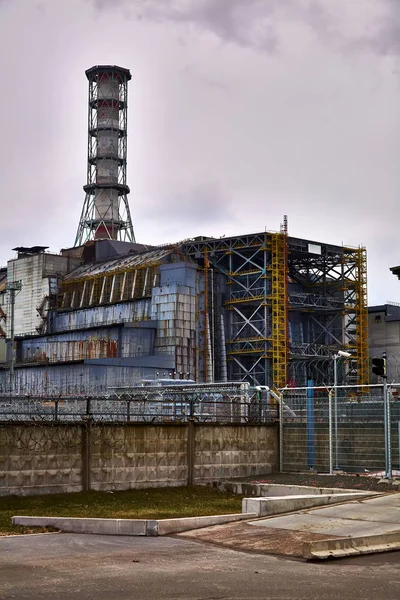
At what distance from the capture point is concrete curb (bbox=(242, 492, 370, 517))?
2156 centimetres

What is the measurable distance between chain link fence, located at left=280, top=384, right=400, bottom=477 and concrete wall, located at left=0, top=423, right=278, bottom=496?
0.89 meters

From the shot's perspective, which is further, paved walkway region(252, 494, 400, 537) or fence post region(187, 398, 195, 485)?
fence post region(187, 398, 195, 485)

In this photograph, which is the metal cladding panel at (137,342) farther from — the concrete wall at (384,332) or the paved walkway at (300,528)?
the paved walkway at (300,528)

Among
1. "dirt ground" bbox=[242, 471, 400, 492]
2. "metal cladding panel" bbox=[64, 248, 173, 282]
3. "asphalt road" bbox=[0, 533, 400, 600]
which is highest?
"metal cladding panel" bbox=[64, 248, 173, 282]

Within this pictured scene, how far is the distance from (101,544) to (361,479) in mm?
A: 12276

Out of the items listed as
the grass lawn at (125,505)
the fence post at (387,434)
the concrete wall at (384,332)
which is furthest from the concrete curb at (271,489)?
the concrete wall at (384,332)

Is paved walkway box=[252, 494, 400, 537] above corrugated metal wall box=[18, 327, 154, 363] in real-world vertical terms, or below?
below

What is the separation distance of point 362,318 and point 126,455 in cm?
7152

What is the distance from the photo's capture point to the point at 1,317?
4400 inches

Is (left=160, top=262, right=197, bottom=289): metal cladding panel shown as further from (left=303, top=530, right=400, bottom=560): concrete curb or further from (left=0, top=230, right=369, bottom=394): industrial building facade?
(left=303, top=530, right=400, bottom=560): concrete curb

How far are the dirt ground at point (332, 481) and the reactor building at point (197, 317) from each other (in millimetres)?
51733

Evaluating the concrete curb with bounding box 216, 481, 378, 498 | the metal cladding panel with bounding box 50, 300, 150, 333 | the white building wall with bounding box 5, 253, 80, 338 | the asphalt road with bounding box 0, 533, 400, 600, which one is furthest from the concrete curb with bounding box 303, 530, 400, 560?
the white building wall with bounding box 5, 253, 80, 338

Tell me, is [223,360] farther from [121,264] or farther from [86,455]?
[86,455]

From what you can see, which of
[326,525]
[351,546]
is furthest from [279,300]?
[351,546]
